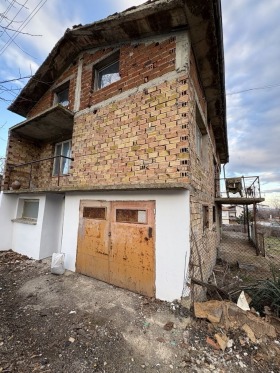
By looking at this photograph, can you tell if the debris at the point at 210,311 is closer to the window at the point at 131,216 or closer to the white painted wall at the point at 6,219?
the window at the point at 131,216

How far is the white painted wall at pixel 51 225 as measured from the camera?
20.8 feet

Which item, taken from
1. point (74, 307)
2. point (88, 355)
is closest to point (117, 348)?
point (88, 355)

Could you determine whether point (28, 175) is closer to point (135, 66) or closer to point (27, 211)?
point (27, 211)

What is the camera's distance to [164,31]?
4.39 metres

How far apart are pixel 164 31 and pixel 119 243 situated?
5.03m

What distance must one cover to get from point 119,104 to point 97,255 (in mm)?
3882

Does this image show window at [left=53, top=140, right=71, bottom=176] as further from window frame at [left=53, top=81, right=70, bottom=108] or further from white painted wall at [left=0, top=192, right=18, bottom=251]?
white painted wall at [left=0, top=192, right=18, bottom=251]

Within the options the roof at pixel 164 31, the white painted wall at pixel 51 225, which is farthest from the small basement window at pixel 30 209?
the roof at pixel 164 31

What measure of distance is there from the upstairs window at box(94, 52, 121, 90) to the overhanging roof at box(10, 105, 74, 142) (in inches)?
54.6

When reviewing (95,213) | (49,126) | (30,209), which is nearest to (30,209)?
(30,209)

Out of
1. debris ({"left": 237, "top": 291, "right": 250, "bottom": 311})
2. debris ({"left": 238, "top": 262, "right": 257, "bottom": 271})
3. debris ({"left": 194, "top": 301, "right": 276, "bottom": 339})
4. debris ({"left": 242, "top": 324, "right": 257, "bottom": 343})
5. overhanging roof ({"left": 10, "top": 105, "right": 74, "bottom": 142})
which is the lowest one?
debris ({"left": 238, "top": 262, "right": 257, "bottom": 271})

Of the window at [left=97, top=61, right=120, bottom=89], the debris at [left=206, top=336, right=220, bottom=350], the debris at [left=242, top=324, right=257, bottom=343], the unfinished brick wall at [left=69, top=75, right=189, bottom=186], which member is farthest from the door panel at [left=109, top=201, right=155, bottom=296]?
the window at [left=97, top=61, right=120, bottom=89]

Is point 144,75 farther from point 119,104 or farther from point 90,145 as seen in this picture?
point 90,145

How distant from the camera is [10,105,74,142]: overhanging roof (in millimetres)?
6055
